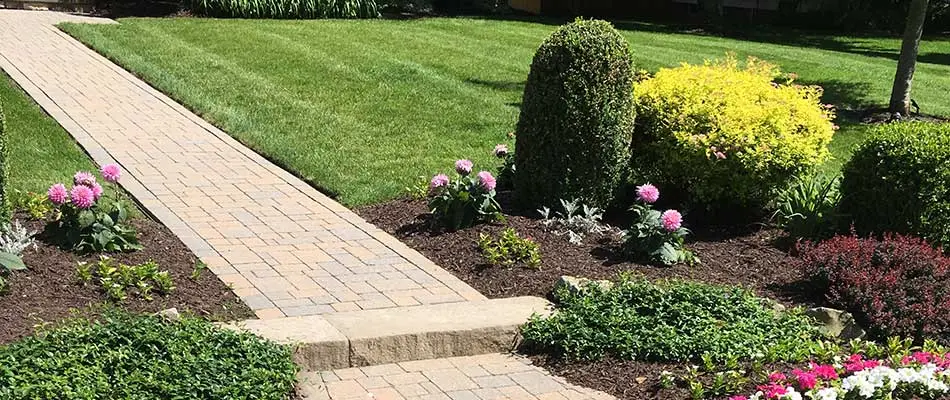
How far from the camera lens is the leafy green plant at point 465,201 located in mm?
7164

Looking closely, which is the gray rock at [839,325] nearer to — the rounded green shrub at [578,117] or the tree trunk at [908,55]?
the rounded green shrub at [578,117]

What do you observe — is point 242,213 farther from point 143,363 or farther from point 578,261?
point 143,363

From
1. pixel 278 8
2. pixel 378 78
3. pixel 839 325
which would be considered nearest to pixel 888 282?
pixel 839 325

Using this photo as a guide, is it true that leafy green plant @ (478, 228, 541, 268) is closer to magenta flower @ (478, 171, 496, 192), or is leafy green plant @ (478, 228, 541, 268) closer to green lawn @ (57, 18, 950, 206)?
magenta flower @ (478, 171, 496, 192)

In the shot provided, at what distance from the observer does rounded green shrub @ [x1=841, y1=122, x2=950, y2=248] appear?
6559mm

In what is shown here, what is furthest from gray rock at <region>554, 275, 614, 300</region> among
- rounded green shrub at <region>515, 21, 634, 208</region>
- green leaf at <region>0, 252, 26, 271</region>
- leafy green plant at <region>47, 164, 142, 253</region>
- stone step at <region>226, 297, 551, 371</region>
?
green leaf at <region>0, 252, 26, 271</region>

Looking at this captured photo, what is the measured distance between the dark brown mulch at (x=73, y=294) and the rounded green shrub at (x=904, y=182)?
3997 millimetres

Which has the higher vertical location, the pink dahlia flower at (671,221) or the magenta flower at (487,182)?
the magenta flower at (487,182)

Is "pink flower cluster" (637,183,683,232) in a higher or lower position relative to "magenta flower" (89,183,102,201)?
lower

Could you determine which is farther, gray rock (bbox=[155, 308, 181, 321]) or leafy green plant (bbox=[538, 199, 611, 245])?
leafy green plant (bbox=[538, 199, 611, 245])

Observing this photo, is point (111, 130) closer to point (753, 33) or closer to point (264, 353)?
point (264, 353)

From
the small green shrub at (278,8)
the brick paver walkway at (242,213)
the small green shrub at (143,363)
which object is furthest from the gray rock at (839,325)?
the small green shrub at (278,8)

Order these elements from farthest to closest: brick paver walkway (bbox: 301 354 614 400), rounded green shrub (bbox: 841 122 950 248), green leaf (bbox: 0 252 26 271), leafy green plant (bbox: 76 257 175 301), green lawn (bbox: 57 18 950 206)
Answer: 1. green lawn (bbox: 57 18 950 206)
2. rounded green shrub (bbox: 841 122 950 248)
3. leafy green plant (bbox: 76 257 175 301)
4. green leaf (bbox: 0 252 26 271)
5. brick paver walkway (bbox: 301 354 614 400)

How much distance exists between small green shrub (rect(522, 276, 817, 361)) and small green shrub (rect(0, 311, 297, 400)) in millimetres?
1498
